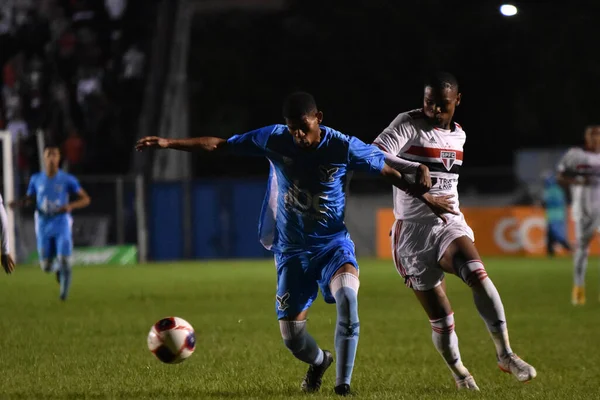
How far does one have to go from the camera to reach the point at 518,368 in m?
8.00

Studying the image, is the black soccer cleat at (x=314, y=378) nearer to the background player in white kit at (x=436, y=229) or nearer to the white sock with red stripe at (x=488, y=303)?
the background player in white kit at (x=436, y=229)

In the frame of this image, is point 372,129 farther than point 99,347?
Yes

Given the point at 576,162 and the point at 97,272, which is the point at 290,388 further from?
the point at 97,272

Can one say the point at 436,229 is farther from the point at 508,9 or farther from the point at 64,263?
the point at 64,263

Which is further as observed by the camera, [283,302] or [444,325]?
[444,325]

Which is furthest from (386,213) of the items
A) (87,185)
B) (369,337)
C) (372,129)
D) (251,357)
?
(251,357)

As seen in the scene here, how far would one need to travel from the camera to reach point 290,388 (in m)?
8.47

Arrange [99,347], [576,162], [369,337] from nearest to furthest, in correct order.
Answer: [99,347]
[369,337]
[576,162]

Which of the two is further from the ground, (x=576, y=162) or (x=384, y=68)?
(x=384, y=68)

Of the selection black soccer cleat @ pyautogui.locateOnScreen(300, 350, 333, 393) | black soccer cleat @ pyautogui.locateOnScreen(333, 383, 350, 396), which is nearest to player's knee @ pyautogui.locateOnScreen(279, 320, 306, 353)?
black soccer cleat @ pyautogui.locateOnScreen(300, 350, 333, 393)

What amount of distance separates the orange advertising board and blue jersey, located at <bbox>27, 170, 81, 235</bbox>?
14.3m

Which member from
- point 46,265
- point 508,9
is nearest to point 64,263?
point 46,265

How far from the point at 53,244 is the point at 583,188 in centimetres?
773

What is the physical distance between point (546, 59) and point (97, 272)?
76.4 feet
